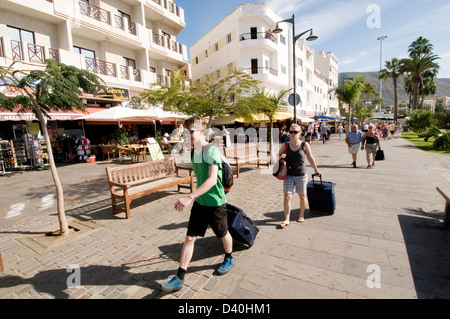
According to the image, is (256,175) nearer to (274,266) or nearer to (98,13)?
(274,266)

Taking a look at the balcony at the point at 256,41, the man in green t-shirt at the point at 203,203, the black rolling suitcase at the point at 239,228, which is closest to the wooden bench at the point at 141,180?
the black rolling suitcase at the point at 239,228

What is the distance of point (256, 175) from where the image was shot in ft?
27.3

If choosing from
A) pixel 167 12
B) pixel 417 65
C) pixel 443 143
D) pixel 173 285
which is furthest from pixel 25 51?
pixel 417 65

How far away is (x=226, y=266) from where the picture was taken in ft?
9.38

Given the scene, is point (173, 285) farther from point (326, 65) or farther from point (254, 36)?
point (326, 65)

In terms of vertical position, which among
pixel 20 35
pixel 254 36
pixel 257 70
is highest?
pixel 254 36

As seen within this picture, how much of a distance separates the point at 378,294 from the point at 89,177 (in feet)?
31.2

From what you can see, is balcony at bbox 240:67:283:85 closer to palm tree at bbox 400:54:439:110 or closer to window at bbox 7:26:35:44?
window at bbox 7:26:35:44

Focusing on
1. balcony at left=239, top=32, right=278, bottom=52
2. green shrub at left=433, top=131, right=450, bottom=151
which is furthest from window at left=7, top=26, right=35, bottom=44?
green shrub at left=433, top=131, right=450, bottom=151

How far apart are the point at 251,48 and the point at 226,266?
88.8 ft

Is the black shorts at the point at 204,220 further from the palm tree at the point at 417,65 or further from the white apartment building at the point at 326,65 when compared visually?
the white apartment building at the point at 326,65

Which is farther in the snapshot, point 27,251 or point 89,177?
point 89,177
